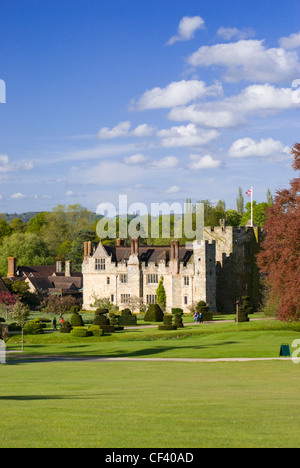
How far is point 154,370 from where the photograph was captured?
1171 inches

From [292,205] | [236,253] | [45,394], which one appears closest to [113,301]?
[236,253]

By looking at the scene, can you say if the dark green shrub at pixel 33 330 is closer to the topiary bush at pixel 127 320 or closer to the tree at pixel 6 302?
the topiary bush at pixel 127 320

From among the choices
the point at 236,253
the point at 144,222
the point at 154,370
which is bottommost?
the point at 154,370

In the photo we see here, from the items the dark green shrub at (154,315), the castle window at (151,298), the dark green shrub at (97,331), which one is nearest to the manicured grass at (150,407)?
the dark green shrub at (97,331)

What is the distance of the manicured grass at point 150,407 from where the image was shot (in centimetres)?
1227

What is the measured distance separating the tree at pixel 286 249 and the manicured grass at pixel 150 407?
11.1m

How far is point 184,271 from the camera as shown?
72.9 m

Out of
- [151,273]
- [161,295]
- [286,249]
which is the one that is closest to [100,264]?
[151,273]

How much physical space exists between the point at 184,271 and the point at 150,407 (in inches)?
2213
